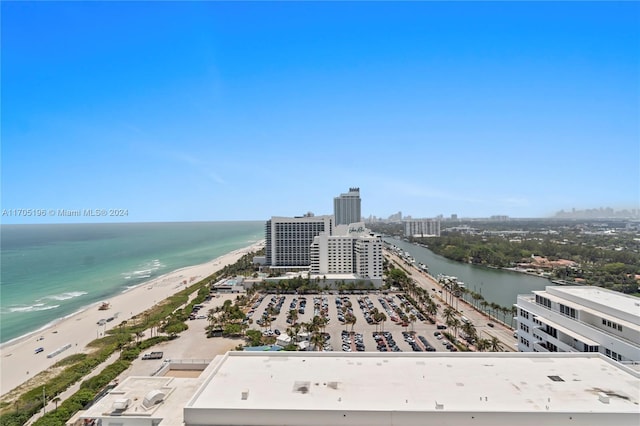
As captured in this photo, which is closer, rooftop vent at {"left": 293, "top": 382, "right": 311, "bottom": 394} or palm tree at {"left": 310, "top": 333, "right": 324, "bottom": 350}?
rooftop vent at {"left": 293, "top": 382, "right": 311, "bottom": 394}

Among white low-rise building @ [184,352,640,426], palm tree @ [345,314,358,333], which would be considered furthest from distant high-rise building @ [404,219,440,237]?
white low-rise building @ [184,352,640,426]

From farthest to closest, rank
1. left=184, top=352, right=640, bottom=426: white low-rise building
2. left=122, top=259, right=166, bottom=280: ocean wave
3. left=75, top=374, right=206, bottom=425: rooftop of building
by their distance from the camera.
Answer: left=122, top=259, right=166, bottom=280: ocean wave, left=75, top=374, right=206, bottom=425: rooftop of building, left=184, top=352, right=640, bottom=426: white low-rise building

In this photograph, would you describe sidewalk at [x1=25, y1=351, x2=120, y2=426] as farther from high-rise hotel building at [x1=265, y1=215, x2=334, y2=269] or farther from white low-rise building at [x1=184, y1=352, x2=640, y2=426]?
high-rise hotel building at [x1=265, y1=215, x2=334, y2=269]

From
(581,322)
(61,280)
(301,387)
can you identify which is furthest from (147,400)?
(61,280)

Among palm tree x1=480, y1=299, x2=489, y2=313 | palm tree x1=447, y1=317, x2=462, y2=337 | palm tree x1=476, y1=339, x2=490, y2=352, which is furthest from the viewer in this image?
palm tree x1=480, y1=299, x2=489, y2=313

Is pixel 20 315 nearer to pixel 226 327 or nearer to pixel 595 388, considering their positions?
pixel 226 327

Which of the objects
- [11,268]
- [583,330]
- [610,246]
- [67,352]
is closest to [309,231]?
[67,352]

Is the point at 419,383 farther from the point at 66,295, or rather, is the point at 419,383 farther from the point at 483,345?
the point at 66,295
